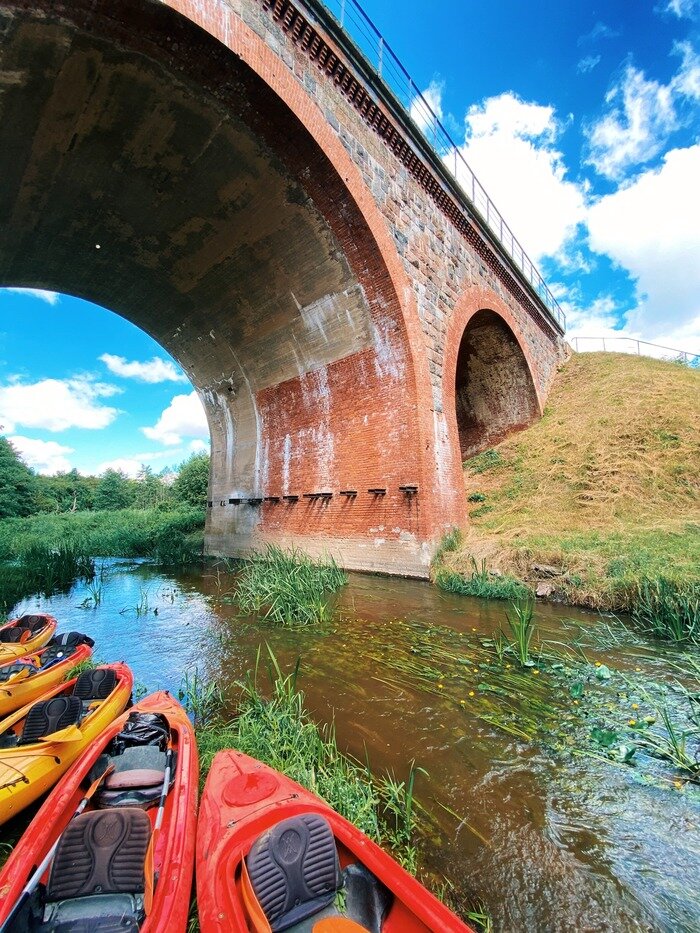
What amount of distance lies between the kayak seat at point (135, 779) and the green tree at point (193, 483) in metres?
24.0

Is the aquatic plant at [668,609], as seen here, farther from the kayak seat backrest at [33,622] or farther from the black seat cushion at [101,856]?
the kayak seat backrest at [33,622]

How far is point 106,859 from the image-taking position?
5.77 ft

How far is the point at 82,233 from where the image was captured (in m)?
8.90

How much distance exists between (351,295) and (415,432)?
3.12 metres

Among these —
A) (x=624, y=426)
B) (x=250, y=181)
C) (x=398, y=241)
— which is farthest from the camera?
(x=624, y=426)

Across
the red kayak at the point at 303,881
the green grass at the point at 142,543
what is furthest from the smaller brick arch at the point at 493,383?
the red kayak at the point at 303,881

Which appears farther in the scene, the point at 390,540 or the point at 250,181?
the point at 390,540

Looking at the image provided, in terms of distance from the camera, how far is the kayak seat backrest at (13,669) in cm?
388

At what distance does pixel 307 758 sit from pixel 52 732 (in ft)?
5.73

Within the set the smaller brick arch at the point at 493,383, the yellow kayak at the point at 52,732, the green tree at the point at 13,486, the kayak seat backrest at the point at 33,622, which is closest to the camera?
the yellow kayak at the point at 52,732

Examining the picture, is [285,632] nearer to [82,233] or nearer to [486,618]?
[486,618]

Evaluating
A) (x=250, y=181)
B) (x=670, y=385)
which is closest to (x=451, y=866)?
(x=250, y=181)

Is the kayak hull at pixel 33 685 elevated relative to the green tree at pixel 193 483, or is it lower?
lower

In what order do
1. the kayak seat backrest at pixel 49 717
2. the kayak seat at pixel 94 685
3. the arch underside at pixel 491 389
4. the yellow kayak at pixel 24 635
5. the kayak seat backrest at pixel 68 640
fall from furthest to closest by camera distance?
the arch underside at pixel 491 389 → the kayak seat backrest at pixel 68 640 → the yellow kayak at pixel 24 635 → the kayak seat at pixel 94 685 → the kayak seat backrest at pixel 49 717
